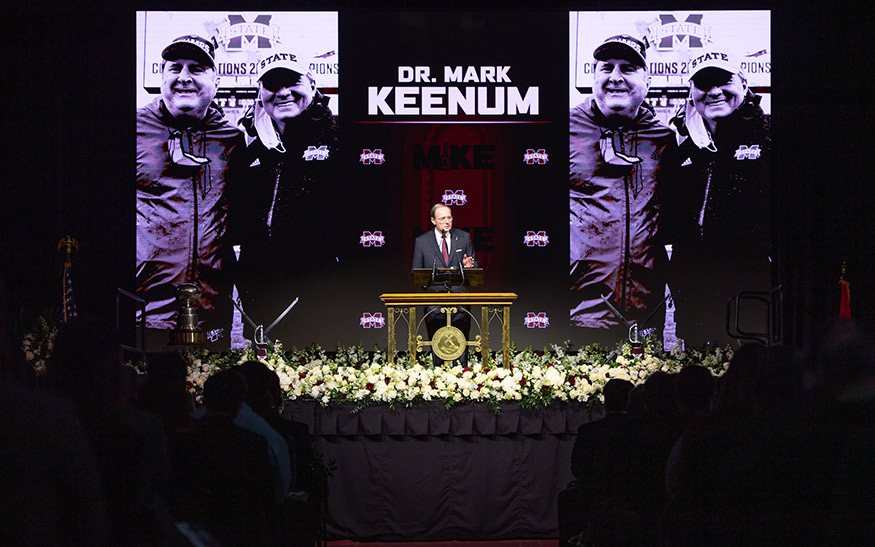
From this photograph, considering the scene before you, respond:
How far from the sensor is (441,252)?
8234mm

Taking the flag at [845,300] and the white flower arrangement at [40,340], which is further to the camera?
the flag at [845,300]

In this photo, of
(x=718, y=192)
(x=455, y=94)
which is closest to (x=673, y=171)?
(x=718, y=192)

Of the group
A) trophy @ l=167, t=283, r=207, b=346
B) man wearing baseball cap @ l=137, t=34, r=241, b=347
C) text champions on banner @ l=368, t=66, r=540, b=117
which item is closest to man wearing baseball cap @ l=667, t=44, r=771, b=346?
text champions on banner @ l=368, t=66, r=540, b=117

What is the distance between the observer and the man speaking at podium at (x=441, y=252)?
7918mm

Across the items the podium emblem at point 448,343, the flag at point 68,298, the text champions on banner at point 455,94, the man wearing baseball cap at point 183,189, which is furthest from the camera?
the text champions on banner at point 455,94

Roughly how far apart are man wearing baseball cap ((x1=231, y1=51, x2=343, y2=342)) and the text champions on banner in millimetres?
644

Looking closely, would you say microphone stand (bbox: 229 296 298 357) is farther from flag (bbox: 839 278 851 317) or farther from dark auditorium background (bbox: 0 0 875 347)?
flag (bbox: 839 278 851 317)

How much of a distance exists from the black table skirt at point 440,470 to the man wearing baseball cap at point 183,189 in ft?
14.2

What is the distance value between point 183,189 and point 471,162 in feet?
10.2

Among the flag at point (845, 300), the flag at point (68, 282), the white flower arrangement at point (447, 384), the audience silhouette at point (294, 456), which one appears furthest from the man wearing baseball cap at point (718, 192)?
the audience silhouette at point (294, 456)

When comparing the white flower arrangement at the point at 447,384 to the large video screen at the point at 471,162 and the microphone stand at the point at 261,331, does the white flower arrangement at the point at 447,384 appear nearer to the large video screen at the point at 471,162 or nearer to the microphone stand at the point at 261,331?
the microphone stand at the point at 261,331

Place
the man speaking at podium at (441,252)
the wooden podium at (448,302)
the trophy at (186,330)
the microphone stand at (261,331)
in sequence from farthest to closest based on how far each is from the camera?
the microphone stand at (261,331)
the man speaking at podium at (441,252)
the trophy at (186,330)
the wooden podium at (448,302)

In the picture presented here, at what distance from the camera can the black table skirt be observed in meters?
5.82

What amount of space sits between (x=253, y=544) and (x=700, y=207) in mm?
7725
